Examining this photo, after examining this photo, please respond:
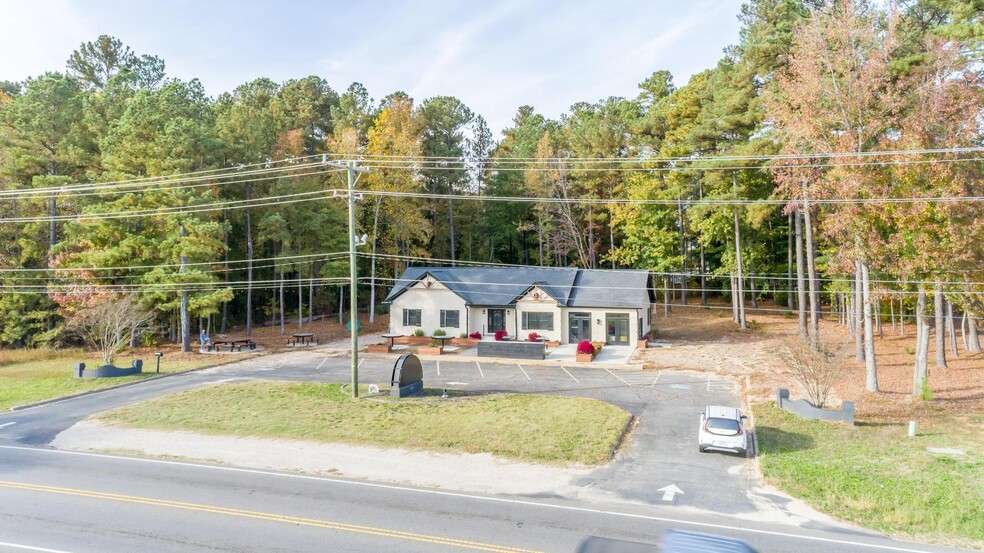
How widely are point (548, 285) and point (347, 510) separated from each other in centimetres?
2790

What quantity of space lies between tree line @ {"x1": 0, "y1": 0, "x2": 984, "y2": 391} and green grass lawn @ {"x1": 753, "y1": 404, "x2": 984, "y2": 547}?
15.8 feet

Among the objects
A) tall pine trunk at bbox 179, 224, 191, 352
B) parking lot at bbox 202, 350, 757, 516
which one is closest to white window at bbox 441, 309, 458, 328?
parking lot at bbox 202, 350, 757, 516

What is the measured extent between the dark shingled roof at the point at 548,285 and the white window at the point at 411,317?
1602 millimetres

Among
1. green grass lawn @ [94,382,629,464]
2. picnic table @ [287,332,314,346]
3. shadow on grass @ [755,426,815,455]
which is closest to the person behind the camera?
shadow on grass @ [755,426,815,455]

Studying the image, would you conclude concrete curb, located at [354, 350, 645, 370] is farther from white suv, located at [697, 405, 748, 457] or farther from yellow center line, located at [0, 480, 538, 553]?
yellow center line, located at [0, 480, 538, 553]

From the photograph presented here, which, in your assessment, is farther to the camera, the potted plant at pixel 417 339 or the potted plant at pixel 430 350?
the potted plant at pixel 417 339

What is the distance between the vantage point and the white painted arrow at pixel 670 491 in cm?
1295

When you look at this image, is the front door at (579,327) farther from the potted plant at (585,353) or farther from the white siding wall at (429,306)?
the white siding wall at (429,306)

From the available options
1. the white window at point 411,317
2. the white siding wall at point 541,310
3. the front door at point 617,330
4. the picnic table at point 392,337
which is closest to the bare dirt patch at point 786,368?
the front door at point 617,330

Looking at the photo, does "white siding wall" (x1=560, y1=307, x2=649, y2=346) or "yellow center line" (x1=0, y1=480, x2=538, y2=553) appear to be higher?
"white siding wall" (x1=560, y1=307, x2=649, y2=346)

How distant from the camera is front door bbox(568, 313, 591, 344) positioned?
122ft

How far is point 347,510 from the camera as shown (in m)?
12.0

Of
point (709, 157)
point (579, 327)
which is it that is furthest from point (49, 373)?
point (709, 157)

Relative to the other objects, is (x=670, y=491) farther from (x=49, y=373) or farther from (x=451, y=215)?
(x=451, y=215)
